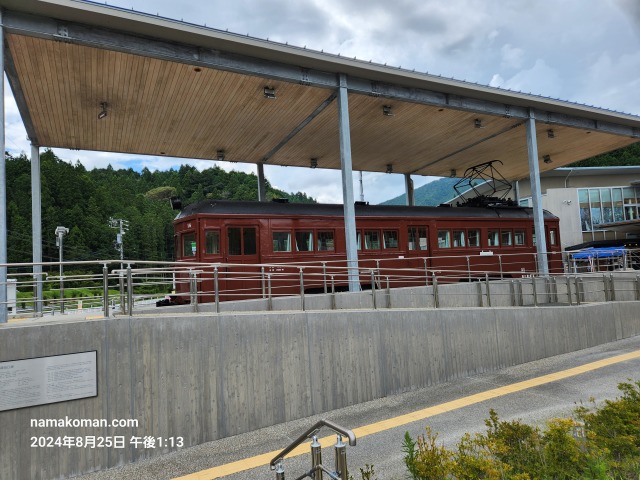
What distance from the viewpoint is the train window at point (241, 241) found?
12898mm

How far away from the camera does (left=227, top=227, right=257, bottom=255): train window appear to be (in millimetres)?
12898

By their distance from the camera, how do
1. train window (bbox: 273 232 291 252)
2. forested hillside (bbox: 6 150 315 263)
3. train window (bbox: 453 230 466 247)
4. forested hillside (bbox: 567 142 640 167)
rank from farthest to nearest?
forested hillside (bbox: 6 150 315 263) < forested hillside (bbox: 567 142 640 167) < train window (bbox: 453 230 466 247) < train window (bbox: 273 232 291 252)

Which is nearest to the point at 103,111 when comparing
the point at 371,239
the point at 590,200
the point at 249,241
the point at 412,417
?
the point at 249,241

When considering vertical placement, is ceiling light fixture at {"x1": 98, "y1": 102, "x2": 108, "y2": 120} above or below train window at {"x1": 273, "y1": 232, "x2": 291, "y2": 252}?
above

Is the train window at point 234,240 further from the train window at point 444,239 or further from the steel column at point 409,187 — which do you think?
the steel column at point 409,187

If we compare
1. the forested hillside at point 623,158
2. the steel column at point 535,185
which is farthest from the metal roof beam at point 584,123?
the forested hillside at point 623,158

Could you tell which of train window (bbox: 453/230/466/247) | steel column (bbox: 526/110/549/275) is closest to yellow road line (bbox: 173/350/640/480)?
steel column (bbox: 526/110/549/275)

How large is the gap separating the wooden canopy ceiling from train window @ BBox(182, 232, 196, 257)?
4.51 meters

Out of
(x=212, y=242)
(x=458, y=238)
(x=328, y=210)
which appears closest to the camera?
(x=212, y=242)

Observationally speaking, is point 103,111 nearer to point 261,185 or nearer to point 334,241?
point 261,185

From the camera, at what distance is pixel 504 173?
28.1m

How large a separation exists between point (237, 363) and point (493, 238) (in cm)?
1458

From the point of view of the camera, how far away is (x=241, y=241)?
1310 cm

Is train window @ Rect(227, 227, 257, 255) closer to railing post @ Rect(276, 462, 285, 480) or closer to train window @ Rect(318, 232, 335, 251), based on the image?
train window @ Rect(318, 232, 335, 251)
